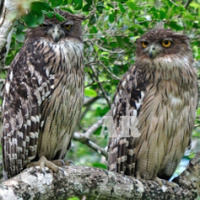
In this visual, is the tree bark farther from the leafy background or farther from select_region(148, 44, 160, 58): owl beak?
select_region(148, 44, 160, 58): owl beak

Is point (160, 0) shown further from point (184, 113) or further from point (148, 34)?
point (184, 113)

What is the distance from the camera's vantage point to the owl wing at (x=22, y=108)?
3.97 meters

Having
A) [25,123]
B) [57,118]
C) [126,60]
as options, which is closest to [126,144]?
[57,118]

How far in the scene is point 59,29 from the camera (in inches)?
168

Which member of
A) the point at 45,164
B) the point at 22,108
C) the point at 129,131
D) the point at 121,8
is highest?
the point at 121,8

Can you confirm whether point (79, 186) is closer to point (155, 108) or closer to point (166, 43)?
point (155, 108)

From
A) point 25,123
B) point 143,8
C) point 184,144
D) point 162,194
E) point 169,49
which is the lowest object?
point 162,194

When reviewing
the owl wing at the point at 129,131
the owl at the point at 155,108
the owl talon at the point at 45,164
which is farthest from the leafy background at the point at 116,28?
the owl talon at the point at 45,164

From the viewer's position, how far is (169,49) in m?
4.34

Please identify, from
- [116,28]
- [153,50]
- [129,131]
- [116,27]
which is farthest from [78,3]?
[129,131]

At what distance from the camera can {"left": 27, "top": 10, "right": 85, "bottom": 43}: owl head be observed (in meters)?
4.23

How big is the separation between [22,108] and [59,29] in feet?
2.78

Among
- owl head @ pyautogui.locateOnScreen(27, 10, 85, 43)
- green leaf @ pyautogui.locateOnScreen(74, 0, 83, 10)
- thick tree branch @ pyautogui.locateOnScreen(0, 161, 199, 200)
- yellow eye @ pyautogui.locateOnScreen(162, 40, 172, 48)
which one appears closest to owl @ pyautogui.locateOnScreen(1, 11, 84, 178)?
owl head @ pyautogui.locateOnScreen(27, 10, 85, 43)

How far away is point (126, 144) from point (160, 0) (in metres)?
1.62
